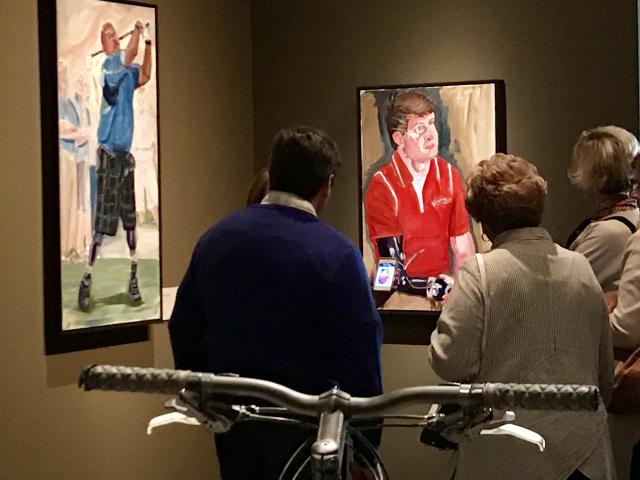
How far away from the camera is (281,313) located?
2.30m

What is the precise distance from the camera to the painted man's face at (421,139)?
4176 mm

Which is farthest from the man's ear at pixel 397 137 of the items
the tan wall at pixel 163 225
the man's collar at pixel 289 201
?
the man's collar at pixel 289 201

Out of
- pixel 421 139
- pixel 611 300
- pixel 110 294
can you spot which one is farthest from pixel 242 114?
pixel 611 300

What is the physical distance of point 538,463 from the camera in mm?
2535

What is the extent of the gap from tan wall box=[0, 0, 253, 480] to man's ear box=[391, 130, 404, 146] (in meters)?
0.71

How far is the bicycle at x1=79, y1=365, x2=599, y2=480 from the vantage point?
1278 millimetres

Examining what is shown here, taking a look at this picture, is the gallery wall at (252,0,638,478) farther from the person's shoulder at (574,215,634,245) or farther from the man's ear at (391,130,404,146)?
the person's shoulder at (574,215,634,245)

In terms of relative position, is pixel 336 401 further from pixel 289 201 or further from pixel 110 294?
pixel 110 294

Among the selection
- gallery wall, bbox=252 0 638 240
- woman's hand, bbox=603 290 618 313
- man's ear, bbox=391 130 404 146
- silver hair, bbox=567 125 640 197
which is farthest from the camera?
man's ear, bbox=391 130 404 146

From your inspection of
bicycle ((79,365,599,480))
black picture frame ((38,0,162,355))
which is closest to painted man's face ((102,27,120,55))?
black picture frame ((38,0,162,355))

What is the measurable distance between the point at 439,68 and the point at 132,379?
122 inches

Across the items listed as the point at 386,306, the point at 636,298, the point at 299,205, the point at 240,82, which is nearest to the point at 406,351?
the point at 386,306

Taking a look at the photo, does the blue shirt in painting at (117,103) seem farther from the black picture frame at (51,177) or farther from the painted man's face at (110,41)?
the black picture frame at (51,177)

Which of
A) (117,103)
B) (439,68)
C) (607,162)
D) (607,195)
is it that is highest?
(439,68)
